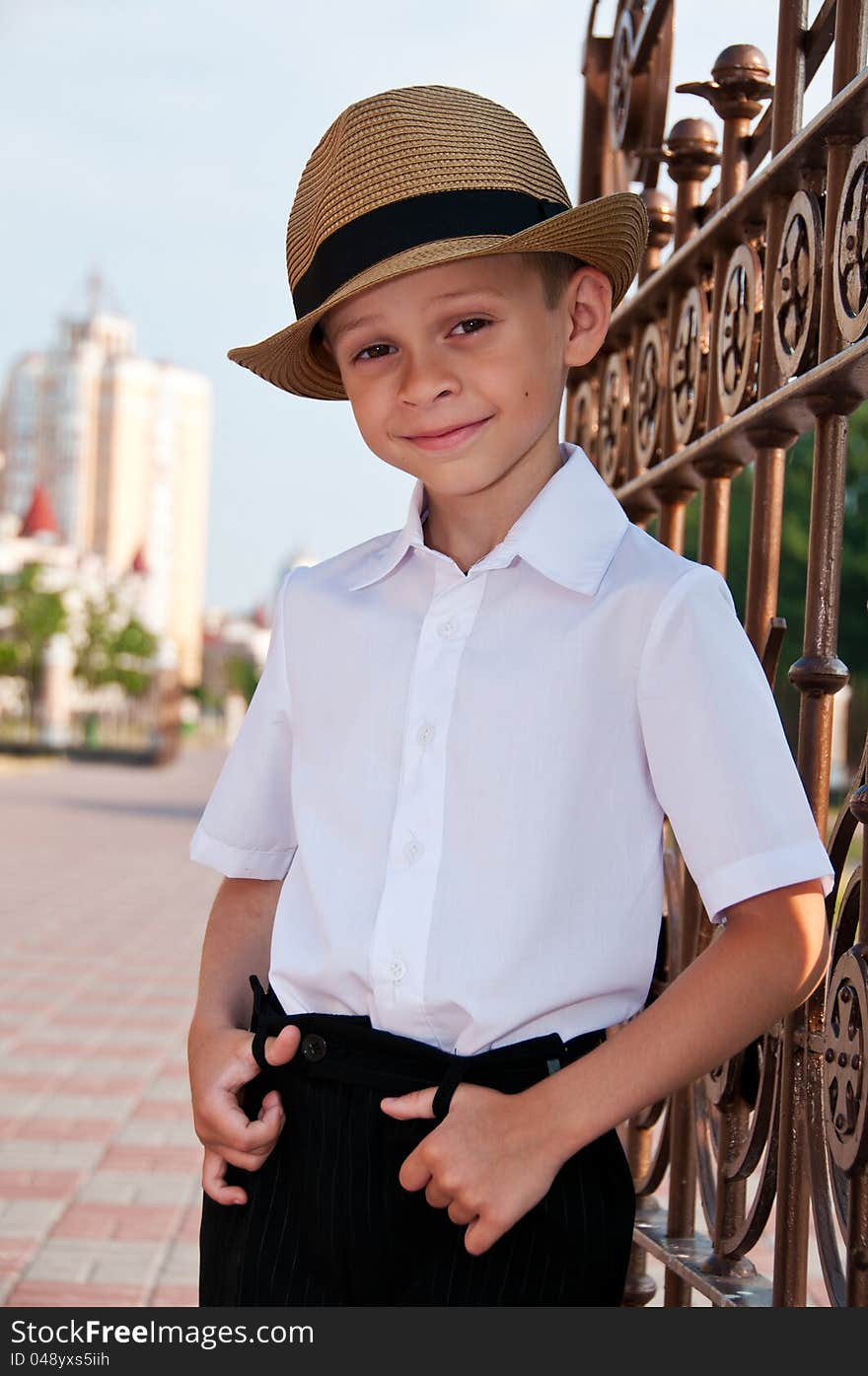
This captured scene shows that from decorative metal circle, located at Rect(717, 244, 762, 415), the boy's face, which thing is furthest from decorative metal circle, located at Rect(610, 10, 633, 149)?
the boy's face

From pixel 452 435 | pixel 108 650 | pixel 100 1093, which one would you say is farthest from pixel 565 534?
pixel 108 650

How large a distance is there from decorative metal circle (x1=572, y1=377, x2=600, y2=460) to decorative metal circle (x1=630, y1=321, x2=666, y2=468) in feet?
0.93

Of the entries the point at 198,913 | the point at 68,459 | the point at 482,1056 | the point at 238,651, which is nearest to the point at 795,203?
the point at 482,1056

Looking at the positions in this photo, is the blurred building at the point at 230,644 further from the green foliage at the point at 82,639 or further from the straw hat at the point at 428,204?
the straw hat at the point at 428,204

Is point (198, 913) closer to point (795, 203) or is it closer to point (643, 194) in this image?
point (643, 194)

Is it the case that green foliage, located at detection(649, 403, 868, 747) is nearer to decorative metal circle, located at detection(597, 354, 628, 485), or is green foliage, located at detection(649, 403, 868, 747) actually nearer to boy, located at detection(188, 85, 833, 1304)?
decorative metal circle, located at detection(597, 354, 628, 485)

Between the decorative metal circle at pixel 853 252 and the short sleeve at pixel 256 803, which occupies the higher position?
the decorative metal circle at pixel 853 252

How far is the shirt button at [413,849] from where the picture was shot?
4.32 ft

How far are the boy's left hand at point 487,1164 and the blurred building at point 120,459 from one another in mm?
86660

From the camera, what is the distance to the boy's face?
1.34 metres

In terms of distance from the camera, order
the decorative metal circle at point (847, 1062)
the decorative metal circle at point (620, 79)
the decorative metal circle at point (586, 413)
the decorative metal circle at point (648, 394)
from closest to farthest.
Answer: the decorative metal circle at point (847, 1062), the decorative metal circle at point (648, 394), the decorative metal circle at point (620, 79), the decorative metal circle at point (586, 413)

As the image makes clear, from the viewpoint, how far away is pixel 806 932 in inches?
Result: 48.1

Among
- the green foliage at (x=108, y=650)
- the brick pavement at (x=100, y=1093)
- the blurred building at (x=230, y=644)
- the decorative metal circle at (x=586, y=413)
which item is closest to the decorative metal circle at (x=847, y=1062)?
the decorative metal circle at (x=586, y=413)
